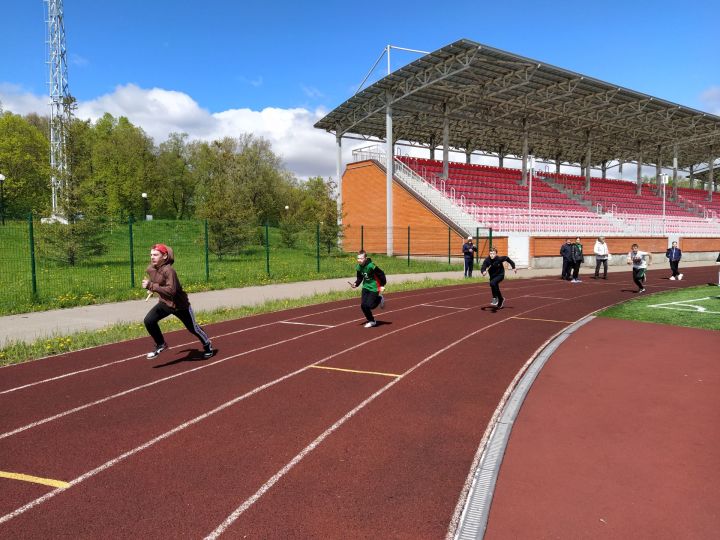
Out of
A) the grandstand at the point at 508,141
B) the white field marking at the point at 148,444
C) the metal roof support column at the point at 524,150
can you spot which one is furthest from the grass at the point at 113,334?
the metal roof support column at the point at 524,150

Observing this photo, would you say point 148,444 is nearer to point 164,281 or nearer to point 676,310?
point 164,281

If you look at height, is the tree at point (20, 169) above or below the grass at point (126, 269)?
above

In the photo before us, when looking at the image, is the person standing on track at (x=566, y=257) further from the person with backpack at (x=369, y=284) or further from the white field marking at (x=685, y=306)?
the person with backpack at (x=369, y=284)

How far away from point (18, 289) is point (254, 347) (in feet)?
35.3

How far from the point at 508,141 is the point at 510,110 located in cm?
1115

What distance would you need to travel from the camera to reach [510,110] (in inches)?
1353

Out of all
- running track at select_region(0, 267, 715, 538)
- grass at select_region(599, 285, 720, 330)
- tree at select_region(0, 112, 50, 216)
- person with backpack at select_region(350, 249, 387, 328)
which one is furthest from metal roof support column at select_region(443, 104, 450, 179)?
tree at select_region(0, 112, 50, 216)

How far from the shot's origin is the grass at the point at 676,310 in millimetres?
9989

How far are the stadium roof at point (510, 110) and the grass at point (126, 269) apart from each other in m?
10.3

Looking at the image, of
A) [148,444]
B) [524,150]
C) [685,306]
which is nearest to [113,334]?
[148,444]

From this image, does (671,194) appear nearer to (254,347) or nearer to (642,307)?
(642,307)

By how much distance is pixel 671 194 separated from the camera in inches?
1941

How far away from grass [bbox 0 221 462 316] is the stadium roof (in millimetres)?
10315

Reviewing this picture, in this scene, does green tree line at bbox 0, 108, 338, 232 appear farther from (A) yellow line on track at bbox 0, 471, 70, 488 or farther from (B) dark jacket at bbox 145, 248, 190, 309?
(A) yellow line on track at bbox 0, 471, 70, 488
